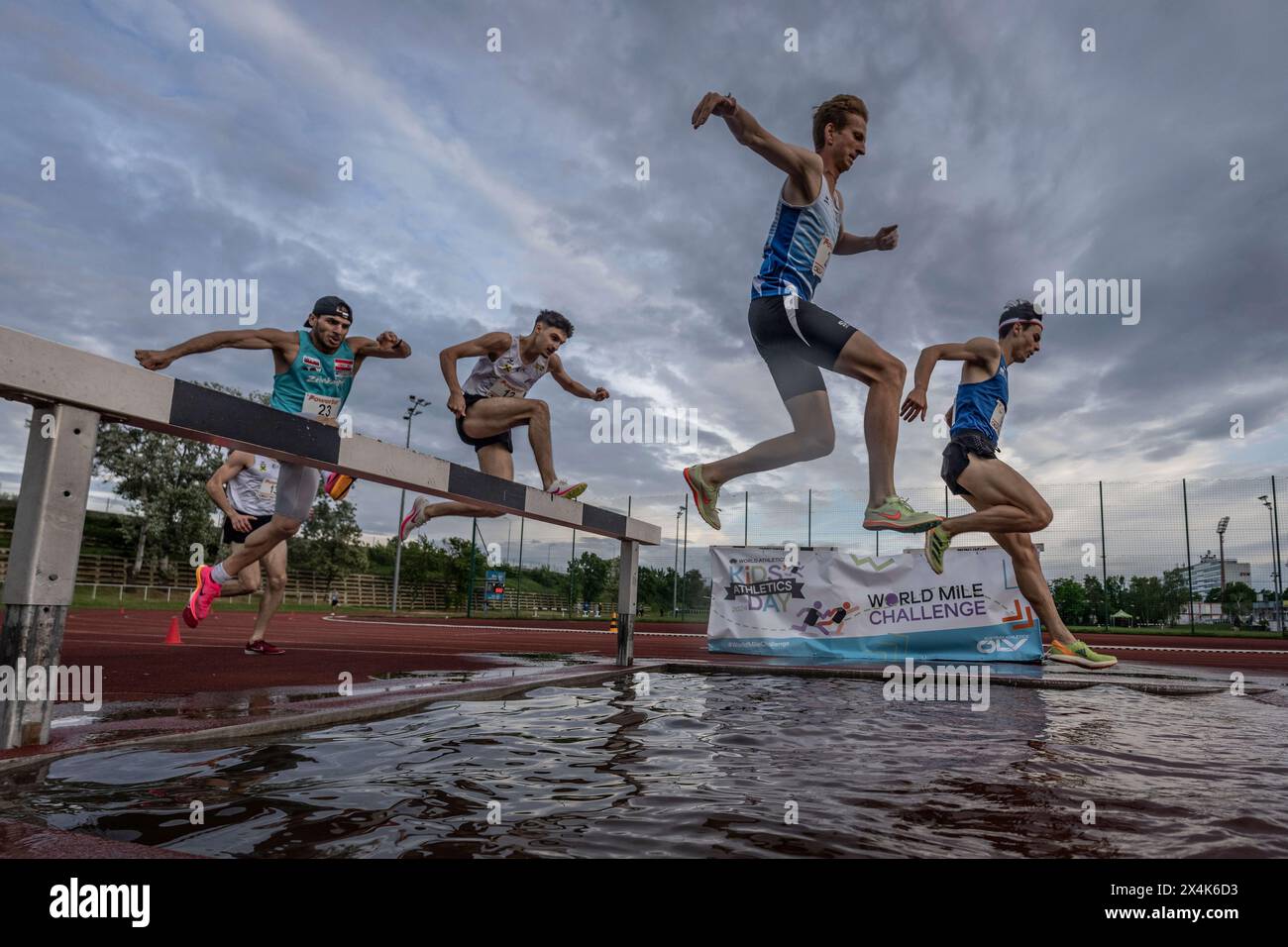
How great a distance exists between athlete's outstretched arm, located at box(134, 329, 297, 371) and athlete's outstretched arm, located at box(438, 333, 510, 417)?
3.56 feet

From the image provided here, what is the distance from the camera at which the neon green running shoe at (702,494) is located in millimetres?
3889

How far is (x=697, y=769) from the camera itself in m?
2.20

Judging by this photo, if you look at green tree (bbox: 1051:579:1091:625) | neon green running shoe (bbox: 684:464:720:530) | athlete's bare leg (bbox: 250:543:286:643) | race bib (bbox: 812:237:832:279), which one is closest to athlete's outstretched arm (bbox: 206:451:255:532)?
athlete's bare leg (bbox: 250:543:286:643)

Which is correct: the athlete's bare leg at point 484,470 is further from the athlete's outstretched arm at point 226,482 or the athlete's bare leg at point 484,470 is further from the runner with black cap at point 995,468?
the runner with black cap at point 995,468

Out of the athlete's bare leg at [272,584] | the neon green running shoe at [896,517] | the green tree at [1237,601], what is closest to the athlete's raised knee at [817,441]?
the neon green running shoe at [896,517]

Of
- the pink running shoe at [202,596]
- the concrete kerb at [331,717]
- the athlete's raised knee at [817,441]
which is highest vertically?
the athlete's raised knee at [817,441]

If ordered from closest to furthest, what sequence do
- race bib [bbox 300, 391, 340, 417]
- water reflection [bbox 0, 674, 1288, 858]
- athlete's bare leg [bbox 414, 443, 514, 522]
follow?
water reflection [bbox 0, 674, 1288, 858] < race bib [bbox 300, 391, 340, 417] < athlete's bare leg [bbox 414, 443, 514, 522]

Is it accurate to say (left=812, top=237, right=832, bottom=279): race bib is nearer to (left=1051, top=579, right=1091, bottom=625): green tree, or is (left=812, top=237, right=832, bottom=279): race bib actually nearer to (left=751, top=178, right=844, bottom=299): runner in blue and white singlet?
(left=751, top=178, right=844, bottom=299): runner in blue and white singlet

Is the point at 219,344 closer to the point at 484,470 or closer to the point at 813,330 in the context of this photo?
the point at 484,470

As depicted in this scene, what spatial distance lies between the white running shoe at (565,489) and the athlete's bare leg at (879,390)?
2.65m

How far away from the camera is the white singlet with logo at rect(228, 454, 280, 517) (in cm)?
650

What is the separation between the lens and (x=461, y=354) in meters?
5.71

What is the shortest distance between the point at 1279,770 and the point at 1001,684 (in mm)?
3171
